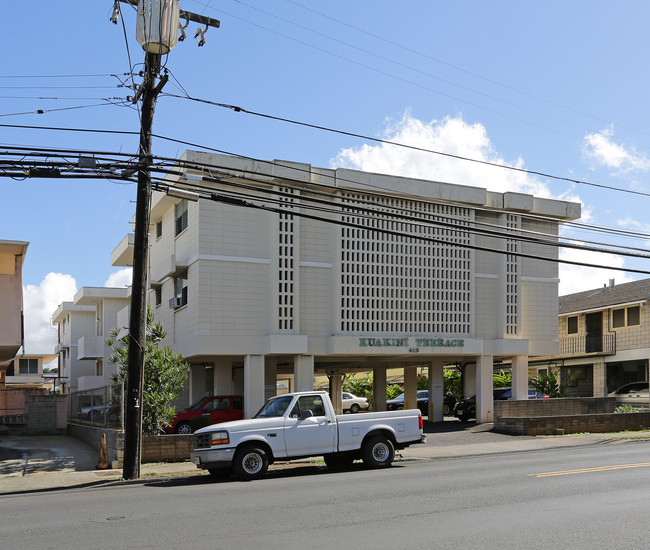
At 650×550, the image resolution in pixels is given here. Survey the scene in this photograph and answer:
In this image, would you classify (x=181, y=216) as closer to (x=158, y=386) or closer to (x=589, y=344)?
(x=158, y=386)

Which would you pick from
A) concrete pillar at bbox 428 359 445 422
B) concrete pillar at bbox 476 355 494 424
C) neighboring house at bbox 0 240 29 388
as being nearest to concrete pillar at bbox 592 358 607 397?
concrete pillar at bbox 428 359 445 422

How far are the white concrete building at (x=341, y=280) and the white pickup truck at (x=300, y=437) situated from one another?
32.5 ft

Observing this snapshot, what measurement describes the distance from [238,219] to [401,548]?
70.3ft

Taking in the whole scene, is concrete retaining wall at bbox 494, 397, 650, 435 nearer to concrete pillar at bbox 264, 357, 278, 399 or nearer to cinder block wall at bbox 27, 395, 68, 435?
concrete pillar at bbox 264, 357, 278, 399

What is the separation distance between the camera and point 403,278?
3178 centimetres

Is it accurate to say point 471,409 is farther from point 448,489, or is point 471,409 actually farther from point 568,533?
point 568,533

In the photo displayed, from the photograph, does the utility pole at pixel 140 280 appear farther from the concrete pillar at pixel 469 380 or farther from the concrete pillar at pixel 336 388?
the concrete pillar at pixel 469 380

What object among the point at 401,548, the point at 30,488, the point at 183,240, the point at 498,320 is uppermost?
the point at 183,240

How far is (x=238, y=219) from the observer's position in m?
29.5

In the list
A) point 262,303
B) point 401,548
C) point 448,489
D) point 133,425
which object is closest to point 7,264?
point 133,425

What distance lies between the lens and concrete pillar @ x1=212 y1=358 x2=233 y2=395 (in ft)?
109

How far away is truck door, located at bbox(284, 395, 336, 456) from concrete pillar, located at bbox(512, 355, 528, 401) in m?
18.1

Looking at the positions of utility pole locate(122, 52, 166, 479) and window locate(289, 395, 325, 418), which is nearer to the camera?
window locate(289, 395, 325, 418)

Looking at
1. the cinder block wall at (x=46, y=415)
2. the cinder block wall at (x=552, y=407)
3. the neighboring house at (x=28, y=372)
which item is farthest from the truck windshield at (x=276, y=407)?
the neighboring house at (x=28, y=372)
